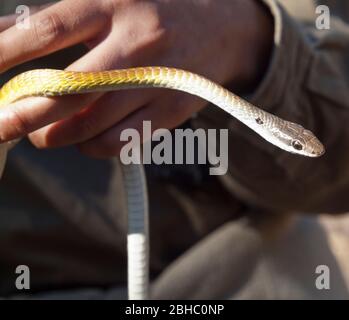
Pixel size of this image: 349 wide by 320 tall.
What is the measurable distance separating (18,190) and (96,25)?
0.55 meters

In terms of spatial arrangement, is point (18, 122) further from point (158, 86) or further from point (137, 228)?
point (137, 228)

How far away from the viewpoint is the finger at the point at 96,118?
105 centimetres

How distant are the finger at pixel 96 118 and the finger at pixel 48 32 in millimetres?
109

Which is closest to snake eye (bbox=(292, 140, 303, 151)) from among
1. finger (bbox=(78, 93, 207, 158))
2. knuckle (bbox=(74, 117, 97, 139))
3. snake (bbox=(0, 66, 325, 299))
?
snake (bbox=(0, 66, 325, 299))

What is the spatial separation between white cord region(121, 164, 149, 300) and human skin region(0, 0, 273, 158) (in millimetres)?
100

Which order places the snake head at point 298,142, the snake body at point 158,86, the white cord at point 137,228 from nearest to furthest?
the snake body at point 158,86
the snake head at point 298,142
the white cord at point 137,228

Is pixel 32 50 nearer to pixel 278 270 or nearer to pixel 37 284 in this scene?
pixel 37 284

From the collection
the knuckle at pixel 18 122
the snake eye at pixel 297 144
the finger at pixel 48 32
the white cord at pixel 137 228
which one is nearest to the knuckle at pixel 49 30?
the finger at pixel 48 32

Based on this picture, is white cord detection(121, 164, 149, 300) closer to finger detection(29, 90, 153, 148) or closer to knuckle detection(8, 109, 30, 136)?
finger detection(29, 90, 153, 148)

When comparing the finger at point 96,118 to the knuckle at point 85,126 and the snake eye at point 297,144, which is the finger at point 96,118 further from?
the snake eye at point 297,144

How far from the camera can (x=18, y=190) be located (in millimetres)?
1452

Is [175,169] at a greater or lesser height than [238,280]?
greater

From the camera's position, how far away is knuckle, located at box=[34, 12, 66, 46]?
38.9 inches

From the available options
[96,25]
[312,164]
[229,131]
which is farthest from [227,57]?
[312,164]
